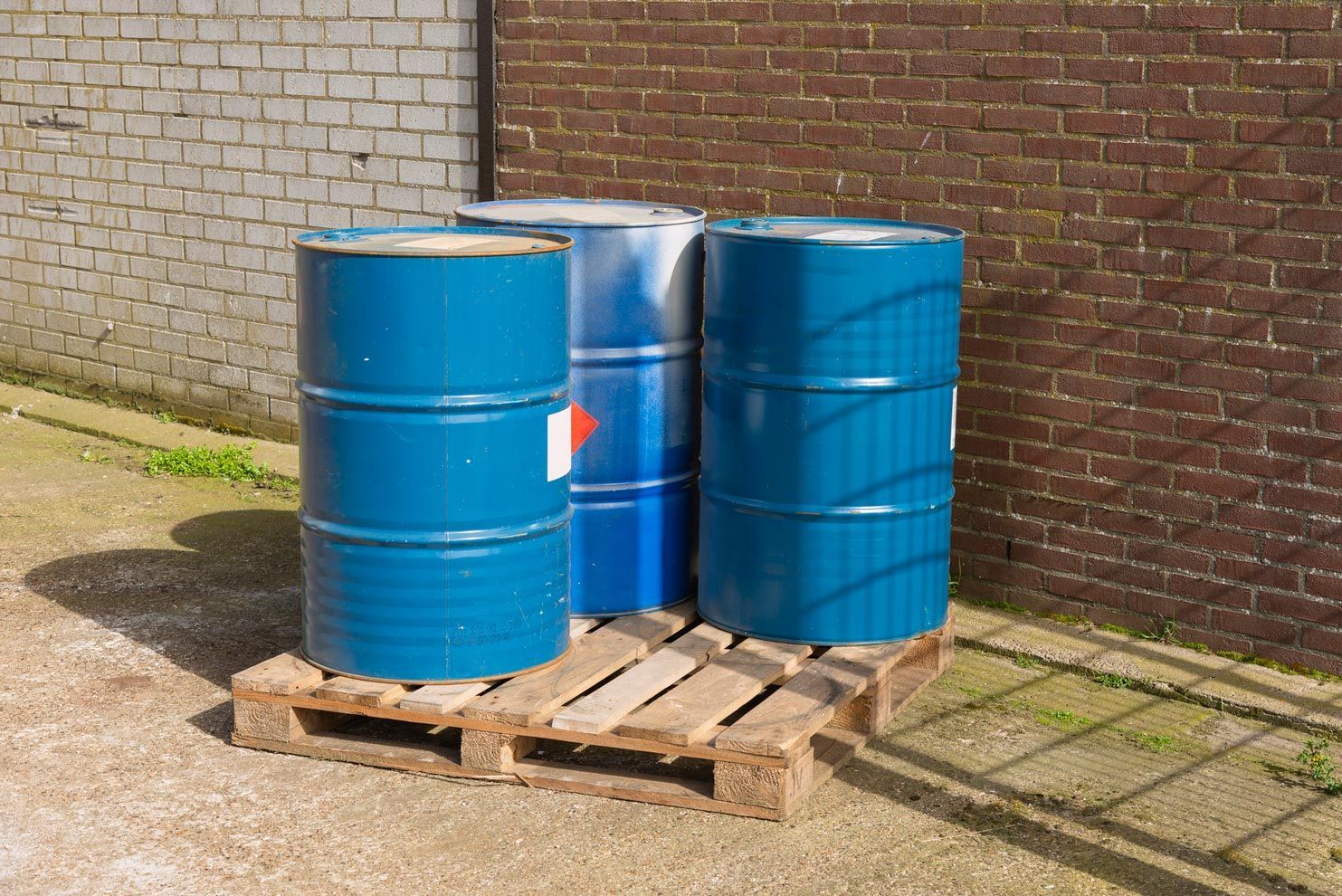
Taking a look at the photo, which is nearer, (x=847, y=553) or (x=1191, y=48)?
(x=847, y=553)

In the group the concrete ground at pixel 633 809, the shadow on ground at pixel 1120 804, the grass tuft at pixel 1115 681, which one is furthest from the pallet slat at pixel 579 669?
the grass tuft at pixel 1115 681

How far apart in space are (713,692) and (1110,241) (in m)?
2.21

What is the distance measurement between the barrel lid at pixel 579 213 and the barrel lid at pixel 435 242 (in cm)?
18

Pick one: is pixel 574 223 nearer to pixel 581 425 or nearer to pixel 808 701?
pixel 581 425

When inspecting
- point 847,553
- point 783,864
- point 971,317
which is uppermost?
point 971,317

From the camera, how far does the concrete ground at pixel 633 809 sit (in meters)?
4.12

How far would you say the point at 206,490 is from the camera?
771 centimetres

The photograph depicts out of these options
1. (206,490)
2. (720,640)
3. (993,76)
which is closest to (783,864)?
(720,640)

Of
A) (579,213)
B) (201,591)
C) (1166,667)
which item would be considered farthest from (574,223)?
(1166,667)

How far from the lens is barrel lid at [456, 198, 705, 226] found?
17.4ft

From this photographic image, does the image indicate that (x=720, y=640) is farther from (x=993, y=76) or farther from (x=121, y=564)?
(x=121, y=564)

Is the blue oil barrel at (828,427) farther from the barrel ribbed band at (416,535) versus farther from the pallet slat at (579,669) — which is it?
the barrel ribbed band at (416,535)

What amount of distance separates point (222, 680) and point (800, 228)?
2.42m

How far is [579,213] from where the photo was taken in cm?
561
